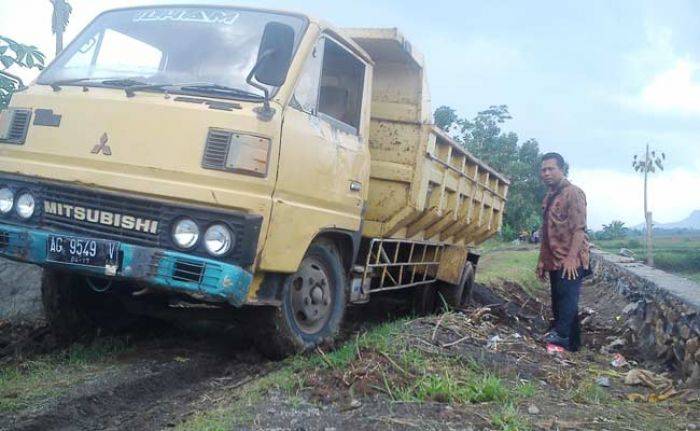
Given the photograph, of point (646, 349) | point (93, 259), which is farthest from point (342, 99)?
point (646, 349)

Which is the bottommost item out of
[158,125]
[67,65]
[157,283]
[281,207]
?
[157,283]

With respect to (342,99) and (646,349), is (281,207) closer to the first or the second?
(342,99)

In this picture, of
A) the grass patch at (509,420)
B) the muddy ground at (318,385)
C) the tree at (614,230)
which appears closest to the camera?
the grass patch at (509,420)

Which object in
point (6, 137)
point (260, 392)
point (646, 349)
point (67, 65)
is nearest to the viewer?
point (260, 392)

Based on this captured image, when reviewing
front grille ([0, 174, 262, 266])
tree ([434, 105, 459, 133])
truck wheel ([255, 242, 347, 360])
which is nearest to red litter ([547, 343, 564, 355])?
truck wheel ([255, 242, 347, 360])

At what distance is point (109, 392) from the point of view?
3.99m

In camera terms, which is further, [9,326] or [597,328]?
[597,328]

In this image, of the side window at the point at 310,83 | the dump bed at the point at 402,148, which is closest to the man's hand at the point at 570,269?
the dump bed at the point at 402,148

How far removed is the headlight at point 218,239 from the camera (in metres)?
3.93

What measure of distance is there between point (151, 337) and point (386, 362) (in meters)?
2.22

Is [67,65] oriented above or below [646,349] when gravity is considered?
above

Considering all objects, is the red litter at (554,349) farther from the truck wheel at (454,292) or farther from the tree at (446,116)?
the tree at (446,116)

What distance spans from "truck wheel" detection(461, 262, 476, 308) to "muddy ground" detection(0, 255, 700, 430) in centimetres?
252

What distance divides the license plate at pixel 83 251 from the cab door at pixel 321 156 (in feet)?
2.72
